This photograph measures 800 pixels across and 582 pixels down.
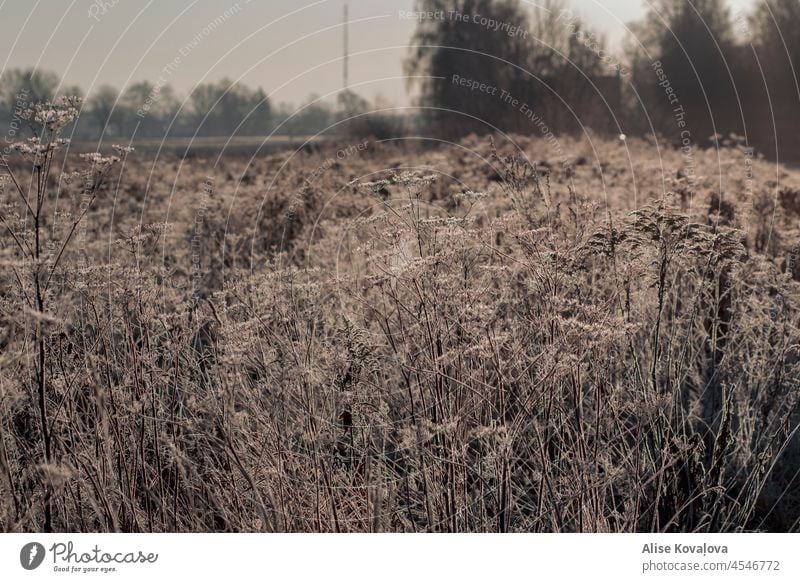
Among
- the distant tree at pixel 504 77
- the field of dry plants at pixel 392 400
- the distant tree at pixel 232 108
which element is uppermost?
the distant tree at pixel 504 77

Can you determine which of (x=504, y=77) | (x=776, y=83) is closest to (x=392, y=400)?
(x=504, y=77)

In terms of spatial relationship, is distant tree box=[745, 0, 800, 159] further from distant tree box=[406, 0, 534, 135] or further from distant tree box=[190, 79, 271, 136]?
distant tree box=[190, 79, 271, 136]

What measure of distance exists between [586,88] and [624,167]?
11.8 metres

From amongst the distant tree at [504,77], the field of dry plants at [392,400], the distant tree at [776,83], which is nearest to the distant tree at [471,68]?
the distant tree at [504,77]

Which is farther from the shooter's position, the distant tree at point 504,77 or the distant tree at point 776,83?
the distant tree at point 504,77

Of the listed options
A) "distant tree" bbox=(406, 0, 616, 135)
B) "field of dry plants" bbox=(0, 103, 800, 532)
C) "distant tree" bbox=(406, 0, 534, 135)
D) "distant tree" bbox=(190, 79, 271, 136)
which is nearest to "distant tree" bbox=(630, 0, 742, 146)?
"distant tree" bbox=(406, 0, 616, 135)

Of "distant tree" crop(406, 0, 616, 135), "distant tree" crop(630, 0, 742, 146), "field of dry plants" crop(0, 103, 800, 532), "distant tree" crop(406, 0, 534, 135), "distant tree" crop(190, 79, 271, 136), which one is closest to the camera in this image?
"field of dry plants" crop(0, 103, 800, 532)

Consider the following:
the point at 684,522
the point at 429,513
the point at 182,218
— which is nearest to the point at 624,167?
the point at 182,218

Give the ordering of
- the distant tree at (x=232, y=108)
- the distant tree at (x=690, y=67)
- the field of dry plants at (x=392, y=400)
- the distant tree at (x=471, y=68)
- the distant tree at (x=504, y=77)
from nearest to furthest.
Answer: the field of dry plants at (x=392, y=400) < the distant tree at (x=232, y=108) < the distant tree at (x=471, y=68) < the distant tree at (x=504, y=77) < the distant tree at (x=690, y=67)

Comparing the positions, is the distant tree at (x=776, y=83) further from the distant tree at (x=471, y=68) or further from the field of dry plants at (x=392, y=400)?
the field of dry plants at (x=392, y=400)

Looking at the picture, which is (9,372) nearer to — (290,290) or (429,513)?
(290,290)

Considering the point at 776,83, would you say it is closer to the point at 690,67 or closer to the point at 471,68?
the point at 690,67

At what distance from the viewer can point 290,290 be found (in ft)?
12.5

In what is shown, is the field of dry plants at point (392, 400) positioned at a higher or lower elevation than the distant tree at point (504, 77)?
lower
